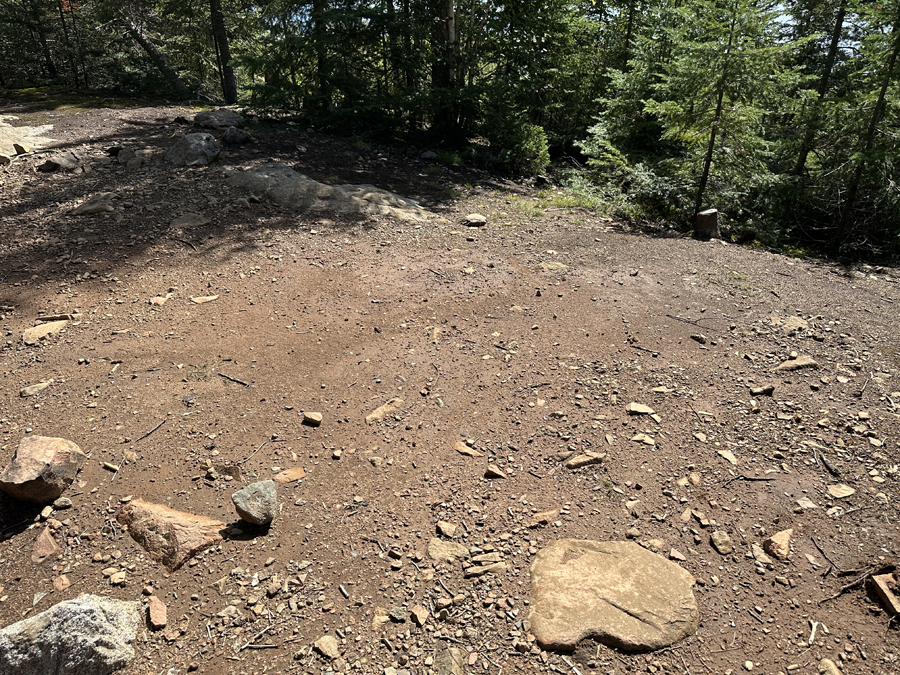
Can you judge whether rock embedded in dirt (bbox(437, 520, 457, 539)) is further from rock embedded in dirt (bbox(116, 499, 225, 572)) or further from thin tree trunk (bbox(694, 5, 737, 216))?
thin tree trunk (bbox(694, 5, 737, 216))

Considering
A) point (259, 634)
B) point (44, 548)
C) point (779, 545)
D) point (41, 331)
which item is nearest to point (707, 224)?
point (779, 545)

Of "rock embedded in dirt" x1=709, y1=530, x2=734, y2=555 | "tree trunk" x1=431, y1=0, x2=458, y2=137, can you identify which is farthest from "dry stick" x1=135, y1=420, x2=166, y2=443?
"tree trunk" x1=431, y1=0, x2=458, y2=137

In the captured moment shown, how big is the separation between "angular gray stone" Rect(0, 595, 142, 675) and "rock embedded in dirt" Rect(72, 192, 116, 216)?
6452mm

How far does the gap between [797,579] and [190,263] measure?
664 centimetres

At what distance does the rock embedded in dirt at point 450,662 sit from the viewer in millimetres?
2604

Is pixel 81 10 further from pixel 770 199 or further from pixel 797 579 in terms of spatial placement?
pixel 797 579

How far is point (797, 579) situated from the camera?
3.03 m

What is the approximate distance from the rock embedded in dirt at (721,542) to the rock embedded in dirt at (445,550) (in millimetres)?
1530

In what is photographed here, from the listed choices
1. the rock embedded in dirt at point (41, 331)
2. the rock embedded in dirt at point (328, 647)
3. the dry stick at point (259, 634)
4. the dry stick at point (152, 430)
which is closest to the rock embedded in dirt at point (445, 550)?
the rock embedded in dirt at point (328, 647)

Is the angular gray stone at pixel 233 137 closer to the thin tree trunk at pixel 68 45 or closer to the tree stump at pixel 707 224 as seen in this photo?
the tree stump at pixel 707 224

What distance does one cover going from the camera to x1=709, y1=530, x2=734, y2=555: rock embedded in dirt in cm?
321

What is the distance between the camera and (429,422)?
14.0ft

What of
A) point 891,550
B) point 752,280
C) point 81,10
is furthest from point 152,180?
point 81,10

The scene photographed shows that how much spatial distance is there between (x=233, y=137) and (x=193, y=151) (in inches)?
52.6
